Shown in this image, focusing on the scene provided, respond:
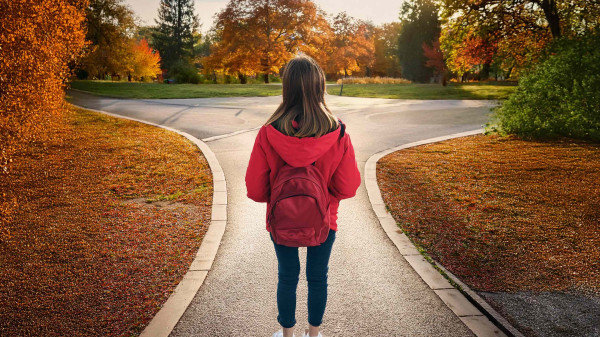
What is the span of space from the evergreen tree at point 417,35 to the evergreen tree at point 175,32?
30.8 meters

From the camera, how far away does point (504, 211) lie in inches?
223

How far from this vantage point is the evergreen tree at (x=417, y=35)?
50719mm

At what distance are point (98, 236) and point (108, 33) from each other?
108 ft

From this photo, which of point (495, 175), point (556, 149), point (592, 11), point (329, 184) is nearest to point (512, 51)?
point (592, 11)

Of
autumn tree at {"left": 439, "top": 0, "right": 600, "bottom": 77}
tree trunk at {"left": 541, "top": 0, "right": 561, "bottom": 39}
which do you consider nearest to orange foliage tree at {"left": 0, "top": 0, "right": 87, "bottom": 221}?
autumn tree at {"left": 439, "top": 0, "right": 600, "bottom": 77}

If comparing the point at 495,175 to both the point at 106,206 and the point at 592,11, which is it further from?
the point at 592,11

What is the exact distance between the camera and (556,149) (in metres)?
9.43

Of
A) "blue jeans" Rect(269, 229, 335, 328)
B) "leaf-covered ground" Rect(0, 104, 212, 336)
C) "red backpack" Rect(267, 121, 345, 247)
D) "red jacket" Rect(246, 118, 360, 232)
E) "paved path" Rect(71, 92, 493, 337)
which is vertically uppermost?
"red jacket" Rect(246, 118, 360, 232)

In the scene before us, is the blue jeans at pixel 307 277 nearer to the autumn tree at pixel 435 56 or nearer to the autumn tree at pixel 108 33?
the autumn tree at pixel 108 33

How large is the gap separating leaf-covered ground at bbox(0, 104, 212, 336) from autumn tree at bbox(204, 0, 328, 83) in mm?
30016

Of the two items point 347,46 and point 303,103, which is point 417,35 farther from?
point 303,103

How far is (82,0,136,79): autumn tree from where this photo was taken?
31.5 metres

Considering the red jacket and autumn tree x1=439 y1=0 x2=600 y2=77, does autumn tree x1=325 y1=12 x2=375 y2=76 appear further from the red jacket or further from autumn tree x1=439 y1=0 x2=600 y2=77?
the red jacket

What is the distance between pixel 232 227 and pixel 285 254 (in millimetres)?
2868
